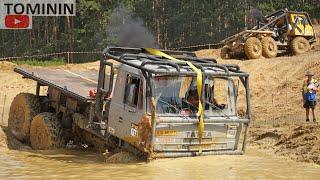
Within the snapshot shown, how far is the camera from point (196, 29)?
48.5m

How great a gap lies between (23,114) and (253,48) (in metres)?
14.6

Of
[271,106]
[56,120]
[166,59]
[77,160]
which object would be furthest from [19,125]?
[271,106]

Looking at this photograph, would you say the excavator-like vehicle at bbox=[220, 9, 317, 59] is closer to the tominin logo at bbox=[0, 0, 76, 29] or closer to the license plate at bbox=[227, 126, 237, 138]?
the license plate at bbox=[227, 126, 237, 138]

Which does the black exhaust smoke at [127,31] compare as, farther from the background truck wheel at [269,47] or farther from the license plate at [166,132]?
the license plate at [166,132]

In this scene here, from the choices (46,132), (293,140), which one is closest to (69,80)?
(46,132)

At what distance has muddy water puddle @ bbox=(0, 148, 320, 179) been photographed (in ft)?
34.1

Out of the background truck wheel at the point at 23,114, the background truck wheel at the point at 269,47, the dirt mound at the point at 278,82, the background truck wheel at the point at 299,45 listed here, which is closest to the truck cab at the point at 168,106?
the background truck wheel at the point at 23,114

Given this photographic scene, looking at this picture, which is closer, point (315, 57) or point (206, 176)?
point (206, 176)

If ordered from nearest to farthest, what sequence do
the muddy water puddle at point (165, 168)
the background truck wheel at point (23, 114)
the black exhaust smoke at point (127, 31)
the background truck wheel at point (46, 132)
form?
1. the muddy water puddle at point (165, 168)
2. the background truck wheel at point (46, 132)
3. the background truck wheel at point (23, 114)
4. the black exhaust smoke at point (127, 31)

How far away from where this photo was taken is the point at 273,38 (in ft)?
93.9

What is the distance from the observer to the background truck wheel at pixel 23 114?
14633 millimetres

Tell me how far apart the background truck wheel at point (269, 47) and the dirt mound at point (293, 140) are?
12.0m

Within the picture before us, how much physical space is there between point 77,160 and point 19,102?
11.6 feet

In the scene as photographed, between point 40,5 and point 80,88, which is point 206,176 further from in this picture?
point 40,5
